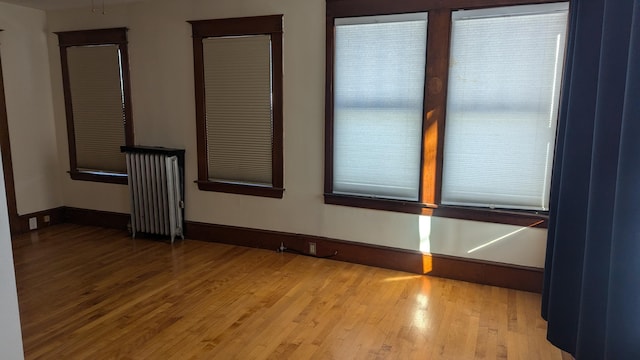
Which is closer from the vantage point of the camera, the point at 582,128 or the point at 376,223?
the point at 582,128

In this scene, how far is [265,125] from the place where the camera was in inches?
169

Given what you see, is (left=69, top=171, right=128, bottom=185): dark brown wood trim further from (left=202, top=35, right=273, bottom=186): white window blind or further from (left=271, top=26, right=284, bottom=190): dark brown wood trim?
(left=271, top=26, right=284, bottom=190): dark brown wood trim

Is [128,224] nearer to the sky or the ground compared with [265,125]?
nearer to the ground

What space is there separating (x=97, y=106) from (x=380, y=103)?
11.3 ft

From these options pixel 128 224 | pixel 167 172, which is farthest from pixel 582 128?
pixel 128 224

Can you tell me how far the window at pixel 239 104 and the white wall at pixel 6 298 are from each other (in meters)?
2.74

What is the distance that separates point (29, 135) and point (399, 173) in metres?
4.37

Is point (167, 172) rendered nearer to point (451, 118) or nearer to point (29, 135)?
point (29, 135)

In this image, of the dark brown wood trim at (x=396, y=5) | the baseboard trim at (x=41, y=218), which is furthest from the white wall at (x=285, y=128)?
the baseboard trim at (x=41, y=218)

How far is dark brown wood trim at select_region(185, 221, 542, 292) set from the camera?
3.56 metres

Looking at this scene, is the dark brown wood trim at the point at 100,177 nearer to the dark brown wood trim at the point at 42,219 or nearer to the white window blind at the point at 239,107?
the dark brown wood trim at the point at 42,219

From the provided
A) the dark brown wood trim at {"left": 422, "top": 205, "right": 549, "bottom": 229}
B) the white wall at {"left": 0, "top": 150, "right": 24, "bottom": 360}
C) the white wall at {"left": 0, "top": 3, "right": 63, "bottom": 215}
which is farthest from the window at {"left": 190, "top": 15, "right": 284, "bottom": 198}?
the white wall at {"left": 0, "top": 150, "right": 24, "bottom": 360}

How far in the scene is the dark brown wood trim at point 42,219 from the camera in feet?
16.5

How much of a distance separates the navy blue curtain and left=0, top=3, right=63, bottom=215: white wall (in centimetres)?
548
